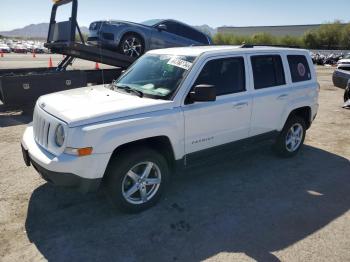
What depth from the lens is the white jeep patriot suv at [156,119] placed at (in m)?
3.58

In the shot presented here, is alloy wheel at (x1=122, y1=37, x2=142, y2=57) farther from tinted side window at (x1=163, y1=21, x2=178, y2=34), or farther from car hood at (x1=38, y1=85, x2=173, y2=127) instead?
car hood at (x1=38, y1=85, x2=173, y2=127)

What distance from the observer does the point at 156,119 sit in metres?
3.93

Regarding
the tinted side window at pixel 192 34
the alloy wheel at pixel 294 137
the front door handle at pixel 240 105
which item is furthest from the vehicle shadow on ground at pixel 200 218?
the tinted side window at pixel 192 34

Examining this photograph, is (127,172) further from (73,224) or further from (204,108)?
(204,108)

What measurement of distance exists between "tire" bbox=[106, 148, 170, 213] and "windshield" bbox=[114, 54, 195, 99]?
790mm

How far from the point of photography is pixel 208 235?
146 inches

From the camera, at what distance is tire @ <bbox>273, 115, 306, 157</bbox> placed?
5.90 m

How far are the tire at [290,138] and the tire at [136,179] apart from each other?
8.30ft

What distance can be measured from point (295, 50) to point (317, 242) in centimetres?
343

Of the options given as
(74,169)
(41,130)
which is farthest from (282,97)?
(41,130)

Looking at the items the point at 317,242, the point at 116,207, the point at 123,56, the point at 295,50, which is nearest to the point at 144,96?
the point at 116,207

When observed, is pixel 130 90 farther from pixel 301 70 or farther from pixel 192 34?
pixel 192 34

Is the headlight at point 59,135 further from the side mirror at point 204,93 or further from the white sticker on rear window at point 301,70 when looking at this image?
the white sticker on rear window at point 301,70

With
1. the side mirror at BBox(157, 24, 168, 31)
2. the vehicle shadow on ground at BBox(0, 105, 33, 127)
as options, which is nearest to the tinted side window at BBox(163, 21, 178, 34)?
the side mirror at BBox(157, 24, 168, 31)
